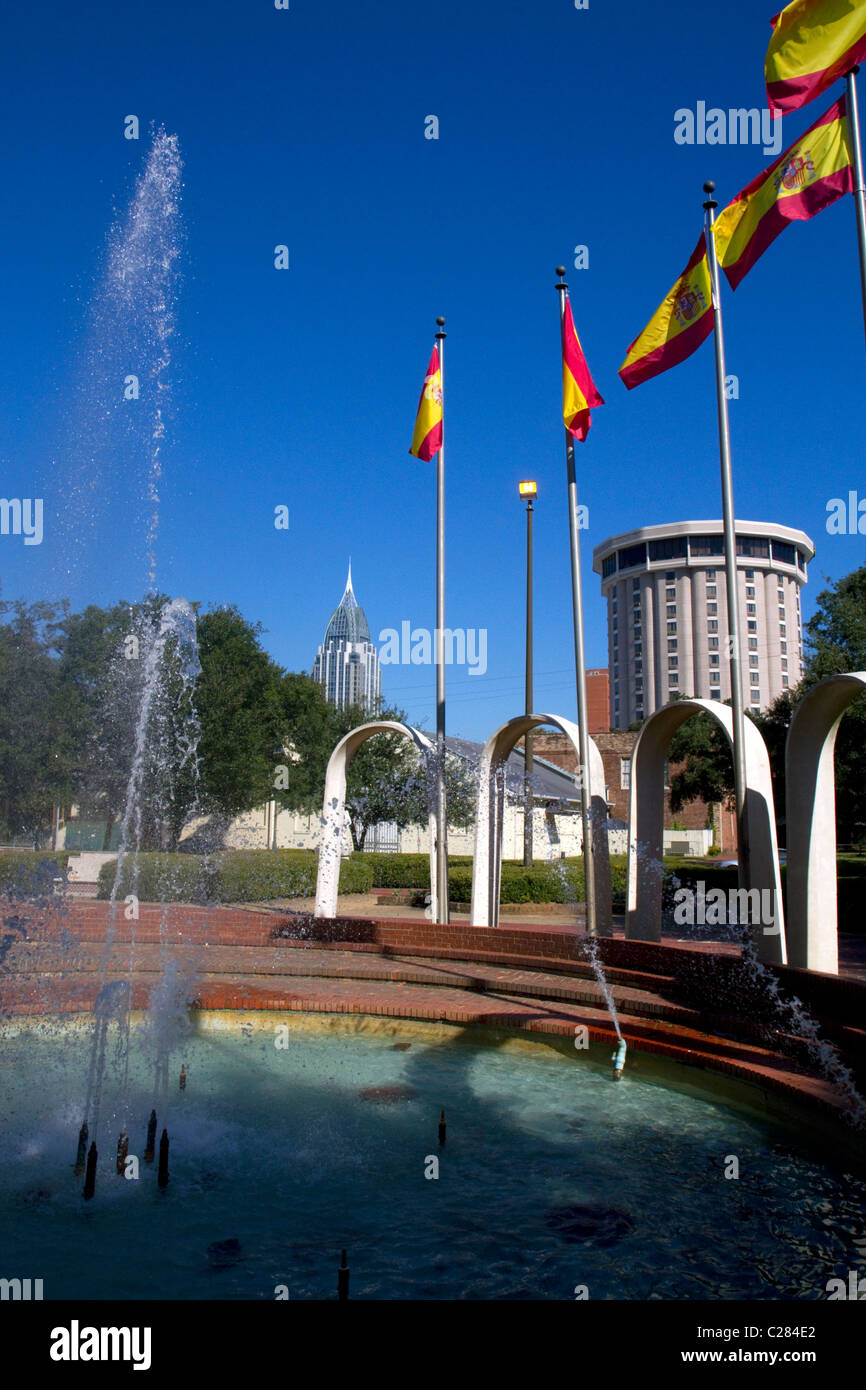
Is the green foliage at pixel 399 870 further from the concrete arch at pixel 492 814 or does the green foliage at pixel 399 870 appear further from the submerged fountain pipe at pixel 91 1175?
the submerged fountain pipe at pixel 91 1175

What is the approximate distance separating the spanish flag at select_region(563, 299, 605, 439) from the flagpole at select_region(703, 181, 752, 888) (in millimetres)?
1804

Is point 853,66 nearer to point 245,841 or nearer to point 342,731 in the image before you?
point 342,731

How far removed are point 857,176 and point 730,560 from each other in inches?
140

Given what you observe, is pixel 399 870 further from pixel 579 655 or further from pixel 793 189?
pixel 793 189

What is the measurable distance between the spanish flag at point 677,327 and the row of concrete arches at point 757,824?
3.61 m

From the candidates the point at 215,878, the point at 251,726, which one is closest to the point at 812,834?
the point at 215,878

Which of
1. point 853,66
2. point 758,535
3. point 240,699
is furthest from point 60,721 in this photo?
point 758,535

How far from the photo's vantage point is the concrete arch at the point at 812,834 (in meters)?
8.94

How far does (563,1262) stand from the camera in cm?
457

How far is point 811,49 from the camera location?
296 inches

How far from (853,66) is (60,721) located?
2646 cm

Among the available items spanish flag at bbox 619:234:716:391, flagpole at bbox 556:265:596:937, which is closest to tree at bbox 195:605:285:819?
flagpole at bbox 556:265:596:937

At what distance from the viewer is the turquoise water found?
175 inches

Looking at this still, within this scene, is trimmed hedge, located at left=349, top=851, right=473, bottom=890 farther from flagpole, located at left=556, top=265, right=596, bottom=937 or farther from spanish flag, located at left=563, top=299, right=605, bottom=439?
spanish flag, located at left=563, top=299, right=605, bottom=439
